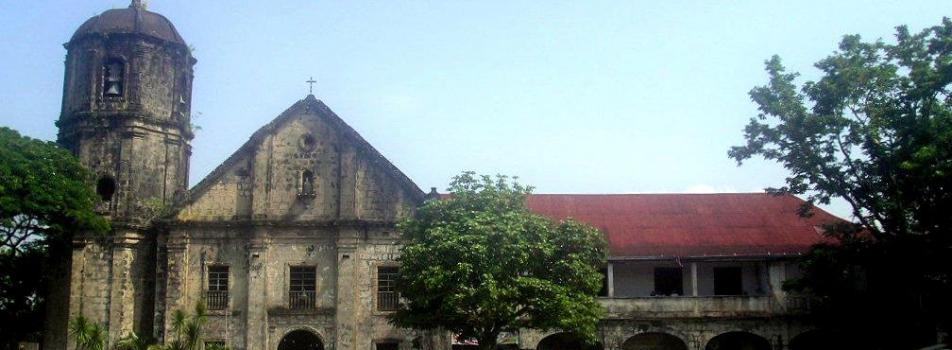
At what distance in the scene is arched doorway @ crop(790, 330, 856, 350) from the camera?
26705 millimetres

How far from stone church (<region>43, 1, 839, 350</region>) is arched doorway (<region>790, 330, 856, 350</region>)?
0.25ft

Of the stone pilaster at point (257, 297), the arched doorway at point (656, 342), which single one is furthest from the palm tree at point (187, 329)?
the arched doorway at point (656, 342)

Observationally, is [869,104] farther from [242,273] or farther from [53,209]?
[53,209]

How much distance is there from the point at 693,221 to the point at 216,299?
14.8 meters

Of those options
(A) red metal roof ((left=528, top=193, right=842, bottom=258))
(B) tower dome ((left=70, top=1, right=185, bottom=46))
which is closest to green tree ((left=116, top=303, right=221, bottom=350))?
(B) tower dome ((left=70, top=1, right=185, bottom=46))

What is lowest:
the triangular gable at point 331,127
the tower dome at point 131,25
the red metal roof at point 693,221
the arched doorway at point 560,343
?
the arched doorway at point 560,343

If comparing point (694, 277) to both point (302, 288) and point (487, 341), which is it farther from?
point (302, 288)

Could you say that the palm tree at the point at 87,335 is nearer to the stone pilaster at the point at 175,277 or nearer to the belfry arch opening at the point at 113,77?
the stone pilaster at the point at 175,277

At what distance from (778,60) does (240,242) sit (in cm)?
1566

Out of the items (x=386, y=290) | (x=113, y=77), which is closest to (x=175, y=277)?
(x=386, y=290)

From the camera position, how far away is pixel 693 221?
28.4 m

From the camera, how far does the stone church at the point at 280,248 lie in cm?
2522

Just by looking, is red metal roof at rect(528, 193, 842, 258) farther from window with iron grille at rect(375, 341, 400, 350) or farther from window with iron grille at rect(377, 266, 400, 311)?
window with iron grille at rect(375, 341, 400, 350)

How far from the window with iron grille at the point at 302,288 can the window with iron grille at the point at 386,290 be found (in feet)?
6.05
